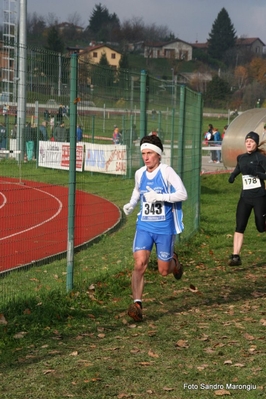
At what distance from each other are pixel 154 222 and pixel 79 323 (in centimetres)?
126

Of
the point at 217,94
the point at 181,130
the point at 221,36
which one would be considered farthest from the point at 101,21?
the point at 181,130

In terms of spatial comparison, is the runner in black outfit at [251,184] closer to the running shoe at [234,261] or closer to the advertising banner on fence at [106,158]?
the running shoe at [234,261]

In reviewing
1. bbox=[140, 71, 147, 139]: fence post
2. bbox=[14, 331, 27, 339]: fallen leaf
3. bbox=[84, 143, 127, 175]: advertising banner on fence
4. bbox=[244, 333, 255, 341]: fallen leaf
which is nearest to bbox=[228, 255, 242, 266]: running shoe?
bbox=[84, 143, 127, 175]: advertising banner on fence

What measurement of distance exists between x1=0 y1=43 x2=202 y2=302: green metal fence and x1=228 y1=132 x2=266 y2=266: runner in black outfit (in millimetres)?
1478

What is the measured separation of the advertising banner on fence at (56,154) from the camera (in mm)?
8563

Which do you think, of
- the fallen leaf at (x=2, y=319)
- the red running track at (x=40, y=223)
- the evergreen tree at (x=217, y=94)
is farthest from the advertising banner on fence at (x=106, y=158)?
the evergreen tree at (x=217, y=94)

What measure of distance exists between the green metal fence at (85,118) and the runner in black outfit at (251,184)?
148 cm

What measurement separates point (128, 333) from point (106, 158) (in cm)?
376

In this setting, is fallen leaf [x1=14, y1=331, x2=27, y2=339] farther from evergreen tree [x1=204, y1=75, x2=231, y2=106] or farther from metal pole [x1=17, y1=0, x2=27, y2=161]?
evergreen tree [x1=204, y1=75, x2=231, y2=106]

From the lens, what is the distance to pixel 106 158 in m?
10.9

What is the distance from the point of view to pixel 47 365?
21.4 ft

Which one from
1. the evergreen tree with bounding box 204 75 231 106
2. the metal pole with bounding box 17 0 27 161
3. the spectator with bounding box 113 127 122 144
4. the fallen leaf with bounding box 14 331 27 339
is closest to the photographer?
the fallen leaf with bounding box 14 331 27 339

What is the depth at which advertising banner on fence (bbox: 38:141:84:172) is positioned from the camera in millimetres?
8563

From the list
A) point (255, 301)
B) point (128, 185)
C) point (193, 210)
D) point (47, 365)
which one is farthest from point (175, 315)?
point (193, 210)
